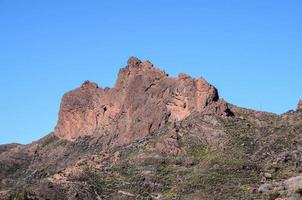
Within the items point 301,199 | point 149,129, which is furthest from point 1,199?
point 301,199

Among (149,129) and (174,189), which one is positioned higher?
(149,129)

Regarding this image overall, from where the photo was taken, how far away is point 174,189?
15938 cm

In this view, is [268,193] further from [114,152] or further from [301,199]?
[114,152]

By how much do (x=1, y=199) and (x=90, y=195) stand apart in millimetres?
19642

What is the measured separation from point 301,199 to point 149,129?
230 feet

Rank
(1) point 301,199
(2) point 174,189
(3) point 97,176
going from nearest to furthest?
(1) point 301,199 → (2) point 174,189 → (3) point 97,176

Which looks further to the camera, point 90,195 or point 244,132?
point 244,132

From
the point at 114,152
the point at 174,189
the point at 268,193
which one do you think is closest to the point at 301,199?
the point at 268,193

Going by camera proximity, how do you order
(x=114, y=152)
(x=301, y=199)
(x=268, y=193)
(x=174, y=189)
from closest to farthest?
(x=301, y=199) → (x=268, y=193) → (x=174, y=189) → (x=114, y=152)

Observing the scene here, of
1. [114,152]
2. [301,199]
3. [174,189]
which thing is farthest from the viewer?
[114,152]

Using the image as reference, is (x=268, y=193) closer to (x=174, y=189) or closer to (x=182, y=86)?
(x=174, y=189)

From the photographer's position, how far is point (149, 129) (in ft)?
650

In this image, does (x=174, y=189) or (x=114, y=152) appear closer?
(x=174, y=189)

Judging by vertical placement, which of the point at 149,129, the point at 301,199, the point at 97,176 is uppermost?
the point at 149,129
